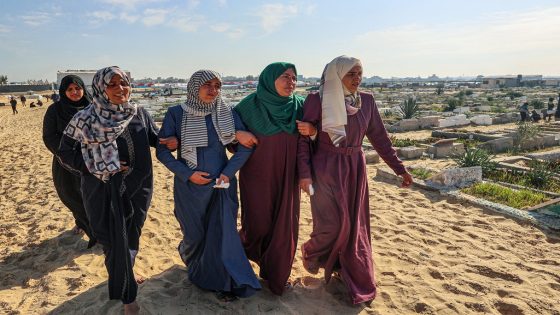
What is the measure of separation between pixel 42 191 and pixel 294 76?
15.6 feet

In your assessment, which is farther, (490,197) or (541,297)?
(490,197)

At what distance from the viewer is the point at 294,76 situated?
2500 millimetres

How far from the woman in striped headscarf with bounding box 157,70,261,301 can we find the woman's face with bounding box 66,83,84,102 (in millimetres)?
1089

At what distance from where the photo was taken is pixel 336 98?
8.21ft

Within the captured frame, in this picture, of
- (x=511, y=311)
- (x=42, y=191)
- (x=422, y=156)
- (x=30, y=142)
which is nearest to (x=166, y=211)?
(x=42, y=191)

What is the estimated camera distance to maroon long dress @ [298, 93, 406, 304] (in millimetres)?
2617

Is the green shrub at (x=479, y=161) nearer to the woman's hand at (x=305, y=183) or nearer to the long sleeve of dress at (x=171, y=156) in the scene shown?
the woman's hand at (x=305, y=183)

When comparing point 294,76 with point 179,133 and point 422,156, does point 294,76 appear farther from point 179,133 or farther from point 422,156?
point 422,156

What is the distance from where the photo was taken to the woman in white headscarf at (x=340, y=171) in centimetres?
253

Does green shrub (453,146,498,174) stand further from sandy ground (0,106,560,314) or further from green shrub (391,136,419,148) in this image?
green shrub (391,136,419,148)

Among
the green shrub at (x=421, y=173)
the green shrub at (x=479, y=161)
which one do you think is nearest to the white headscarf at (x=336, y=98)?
the green shrub at (x=421, y=173)

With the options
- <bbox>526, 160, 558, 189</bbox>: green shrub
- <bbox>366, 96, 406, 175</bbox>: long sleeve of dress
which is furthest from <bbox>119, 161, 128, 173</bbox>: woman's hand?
<bbox>526, 160, 558, 189</bbox>: green shrub

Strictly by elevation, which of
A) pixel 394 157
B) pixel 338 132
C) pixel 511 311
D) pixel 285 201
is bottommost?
pixel 511 311

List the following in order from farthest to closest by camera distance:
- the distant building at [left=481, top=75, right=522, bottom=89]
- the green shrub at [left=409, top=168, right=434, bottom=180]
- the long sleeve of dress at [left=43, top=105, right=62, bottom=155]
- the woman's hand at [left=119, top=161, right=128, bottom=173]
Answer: the distant building at [left=481, top=75, right=522, bottom=89]
the green shrub at [left=409, top=168, right=434, bottom=180]
the long sleeve of dress at [left=43, top=105, right=62, bottom=155]
the woman's hand at [left=119, top=161, right=128, bottom=173]
